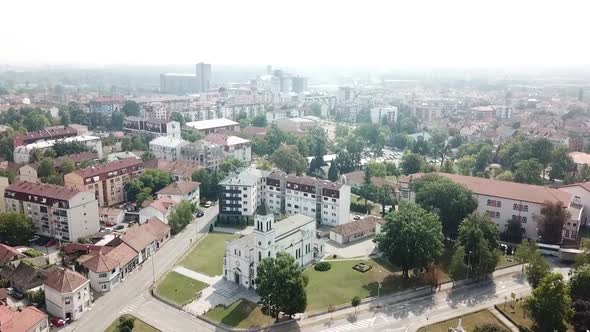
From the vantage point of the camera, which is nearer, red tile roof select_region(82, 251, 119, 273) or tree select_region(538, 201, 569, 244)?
red tile roof select_region(82, 251, 119, 273)

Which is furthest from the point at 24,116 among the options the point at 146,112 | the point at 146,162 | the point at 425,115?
the point at 425,115

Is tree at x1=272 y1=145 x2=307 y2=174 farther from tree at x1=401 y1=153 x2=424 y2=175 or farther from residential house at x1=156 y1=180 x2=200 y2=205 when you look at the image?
residential house at x1=156 y1=180 x2=200 y2=205

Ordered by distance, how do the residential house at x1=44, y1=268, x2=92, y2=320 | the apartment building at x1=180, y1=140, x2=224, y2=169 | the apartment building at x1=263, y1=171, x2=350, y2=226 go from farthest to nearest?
the apartment building at x1=180, y1=140, x2=224, y2=169
the apartment building at x1=263, y1=171, x2=350, y2=226
the residential house at x1=44, y1=268, x2=92, y2=320

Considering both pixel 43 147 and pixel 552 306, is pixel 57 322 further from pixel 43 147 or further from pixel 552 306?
pixel 43 147

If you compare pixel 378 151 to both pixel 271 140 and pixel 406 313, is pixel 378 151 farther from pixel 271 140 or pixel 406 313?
pixel 406 313

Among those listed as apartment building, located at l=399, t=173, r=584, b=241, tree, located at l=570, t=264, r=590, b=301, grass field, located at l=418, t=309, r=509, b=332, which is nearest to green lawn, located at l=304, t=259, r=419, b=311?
grass field, located at l=418, t=309, r=509, b=332
